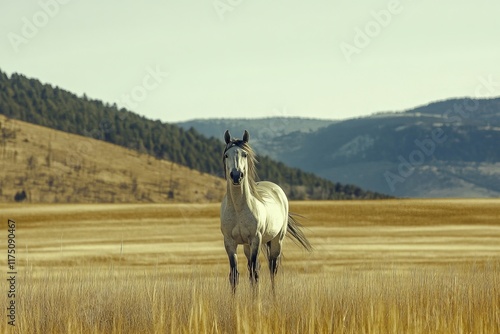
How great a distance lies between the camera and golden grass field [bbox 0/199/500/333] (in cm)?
1188

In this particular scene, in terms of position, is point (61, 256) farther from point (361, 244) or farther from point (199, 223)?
point (199, 223)

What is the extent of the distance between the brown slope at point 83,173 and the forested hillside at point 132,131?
26.1ft

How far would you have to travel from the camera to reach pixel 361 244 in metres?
29.7

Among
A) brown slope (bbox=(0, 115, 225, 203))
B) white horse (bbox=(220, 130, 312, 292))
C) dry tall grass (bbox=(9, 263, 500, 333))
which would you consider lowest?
dry tall grass (bbox=(9, 263, 500, 333))

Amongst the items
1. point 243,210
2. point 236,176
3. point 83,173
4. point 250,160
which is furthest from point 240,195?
point 83,173

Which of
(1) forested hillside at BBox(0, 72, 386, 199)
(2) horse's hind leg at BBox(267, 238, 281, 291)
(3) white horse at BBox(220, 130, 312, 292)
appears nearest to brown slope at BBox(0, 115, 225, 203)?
(1) forested hillside at BBox(0, 72, 386, 199)

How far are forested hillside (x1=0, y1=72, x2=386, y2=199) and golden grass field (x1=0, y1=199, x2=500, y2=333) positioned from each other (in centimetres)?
4537

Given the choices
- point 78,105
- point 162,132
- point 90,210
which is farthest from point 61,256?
point 78,105

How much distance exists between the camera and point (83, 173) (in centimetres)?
7900

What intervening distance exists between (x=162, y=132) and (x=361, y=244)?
8291 centimetres

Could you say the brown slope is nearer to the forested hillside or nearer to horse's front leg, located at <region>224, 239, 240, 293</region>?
the forested hillside

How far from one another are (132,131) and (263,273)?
9159 centimetres

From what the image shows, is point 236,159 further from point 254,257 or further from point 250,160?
point 254,257

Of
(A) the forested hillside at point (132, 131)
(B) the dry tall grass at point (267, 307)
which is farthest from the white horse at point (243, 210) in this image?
(A) the forested hillside at point (132, 131)
